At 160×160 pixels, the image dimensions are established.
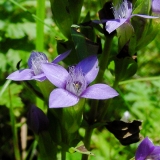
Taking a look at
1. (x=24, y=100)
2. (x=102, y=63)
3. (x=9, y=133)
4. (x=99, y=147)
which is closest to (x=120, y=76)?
(x=102, y=63)

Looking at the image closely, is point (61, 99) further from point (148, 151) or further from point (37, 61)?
point (148, 151)

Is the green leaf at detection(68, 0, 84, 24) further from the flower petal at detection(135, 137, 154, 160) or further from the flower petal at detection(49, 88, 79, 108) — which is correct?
the flower petal at detection(135, 137, 154, 160)

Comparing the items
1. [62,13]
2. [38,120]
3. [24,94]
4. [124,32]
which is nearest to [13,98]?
[24,94]

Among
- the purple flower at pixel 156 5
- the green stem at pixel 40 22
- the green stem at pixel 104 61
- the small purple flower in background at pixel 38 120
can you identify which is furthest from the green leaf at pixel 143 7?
the green stem at pixel 40 22

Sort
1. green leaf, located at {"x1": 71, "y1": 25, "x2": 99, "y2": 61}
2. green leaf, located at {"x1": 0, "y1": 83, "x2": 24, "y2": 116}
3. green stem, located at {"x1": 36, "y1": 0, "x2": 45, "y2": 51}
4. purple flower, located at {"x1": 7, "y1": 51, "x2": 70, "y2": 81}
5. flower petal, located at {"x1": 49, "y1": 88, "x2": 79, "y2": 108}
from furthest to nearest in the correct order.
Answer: green leaf, located at {"x1": 0, "y1": 83, "x2": 24, "y2": 116} → green stem, located at {"x1": 36, "y1": 0, "x2": 45, "y2": 51} → green leaf, located at {"x1": 71, "y1": 25, "x2": 99, "y2": 61} → purple flower, located at {"x1": 7, "y1": 51, "x2": 70, "y2": 81} → flower petal, located at {"x1": 49, "y1": 88, "x2": 79, "y2": 108}

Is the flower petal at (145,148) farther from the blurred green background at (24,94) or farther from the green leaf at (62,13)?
the blurred green background at (24,94)

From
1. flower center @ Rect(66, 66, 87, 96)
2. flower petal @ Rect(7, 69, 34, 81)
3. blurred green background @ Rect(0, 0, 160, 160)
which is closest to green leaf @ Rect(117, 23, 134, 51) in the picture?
flower center @ Rect(66, 66, 87, 96)
